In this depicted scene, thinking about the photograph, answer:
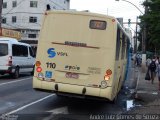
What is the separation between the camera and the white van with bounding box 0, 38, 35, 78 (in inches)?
1032

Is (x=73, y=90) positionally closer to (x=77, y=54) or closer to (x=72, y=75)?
(x=72, y=75)

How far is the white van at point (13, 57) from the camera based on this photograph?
26.2 m

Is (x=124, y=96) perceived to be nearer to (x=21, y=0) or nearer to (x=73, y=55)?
(x=73, y=55)

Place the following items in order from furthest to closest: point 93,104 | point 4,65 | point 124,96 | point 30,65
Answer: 1. point 30,65
2. point 4,65
3. point 124,96
4. point 93,104

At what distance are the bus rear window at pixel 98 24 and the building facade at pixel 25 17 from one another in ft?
250

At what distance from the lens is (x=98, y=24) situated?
1320 centimetres

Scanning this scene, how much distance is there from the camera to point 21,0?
9094cm

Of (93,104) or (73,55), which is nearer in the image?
(73,55)

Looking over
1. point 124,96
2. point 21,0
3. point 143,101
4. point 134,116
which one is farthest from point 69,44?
point 21,0

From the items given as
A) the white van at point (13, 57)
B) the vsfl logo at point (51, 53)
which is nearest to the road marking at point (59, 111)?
the vsfl logo at point (51, 53)

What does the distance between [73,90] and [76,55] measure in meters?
1.03

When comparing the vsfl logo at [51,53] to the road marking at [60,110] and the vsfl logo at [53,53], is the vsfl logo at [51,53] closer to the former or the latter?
the vsfl logo at [53,53]

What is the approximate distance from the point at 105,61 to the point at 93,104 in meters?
3.31

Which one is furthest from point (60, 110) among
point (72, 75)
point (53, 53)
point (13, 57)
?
point (13, 57)
